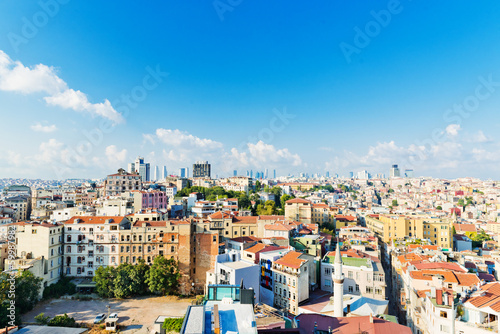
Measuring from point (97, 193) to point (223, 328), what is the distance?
5348 centimetres

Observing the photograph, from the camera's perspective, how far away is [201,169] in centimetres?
12112

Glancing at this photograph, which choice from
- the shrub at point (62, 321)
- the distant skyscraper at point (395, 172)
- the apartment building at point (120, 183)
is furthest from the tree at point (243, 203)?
the distant skyscraper at point (395, 172)

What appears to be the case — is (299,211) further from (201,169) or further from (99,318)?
(201,169)

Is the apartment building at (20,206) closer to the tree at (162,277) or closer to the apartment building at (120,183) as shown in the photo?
the apartment building at (120,183)

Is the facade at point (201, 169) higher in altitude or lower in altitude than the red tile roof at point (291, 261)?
higher

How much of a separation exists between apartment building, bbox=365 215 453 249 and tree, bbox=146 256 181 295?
2337cm

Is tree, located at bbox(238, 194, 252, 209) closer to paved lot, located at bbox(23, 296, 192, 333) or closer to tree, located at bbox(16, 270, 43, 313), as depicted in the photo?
paved lot, located at bbox(23, 296, 192, 333)

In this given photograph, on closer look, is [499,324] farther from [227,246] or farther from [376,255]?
[227,246]

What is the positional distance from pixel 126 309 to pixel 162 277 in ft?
9.61

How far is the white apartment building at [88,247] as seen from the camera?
24.3 metres

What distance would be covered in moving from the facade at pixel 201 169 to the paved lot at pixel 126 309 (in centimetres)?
9950

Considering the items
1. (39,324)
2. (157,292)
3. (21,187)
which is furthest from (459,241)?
(21,187)

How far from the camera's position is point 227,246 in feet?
84.5

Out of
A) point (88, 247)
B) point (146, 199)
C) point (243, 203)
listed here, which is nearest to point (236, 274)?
point (88, 247)
